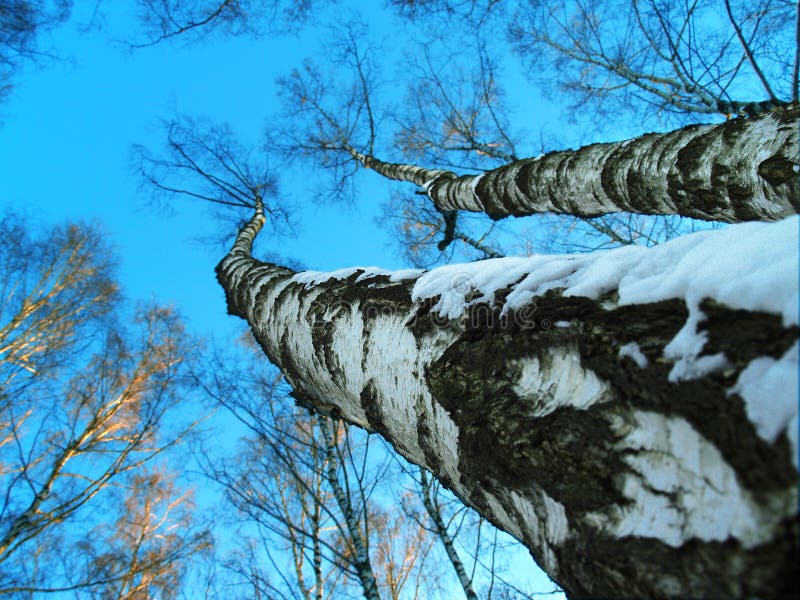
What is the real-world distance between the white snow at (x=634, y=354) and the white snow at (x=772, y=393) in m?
0.13

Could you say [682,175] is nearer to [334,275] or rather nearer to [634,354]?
[334,275]

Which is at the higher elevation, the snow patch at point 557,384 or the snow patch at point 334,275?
the snow patch at point 334,275

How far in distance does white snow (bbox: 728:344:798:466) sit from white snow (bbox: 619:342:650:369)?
129 millimetres

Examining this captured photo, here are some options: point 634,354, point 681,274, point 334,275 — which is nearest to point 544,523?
point 634,354

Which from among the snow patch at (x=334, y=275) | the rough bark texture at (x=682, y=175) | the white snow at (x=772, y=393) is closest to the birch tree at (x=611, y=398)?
the white snow at (x=772, y=393)

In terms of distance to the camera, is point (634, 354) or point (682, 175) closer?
point (634, 354)

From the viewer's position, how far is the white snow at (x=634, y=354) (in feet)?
1.93

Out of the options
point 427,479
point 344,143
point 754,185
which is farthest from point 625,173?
point 344,143

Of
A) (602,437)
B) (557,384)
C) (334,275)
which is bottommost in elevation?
(602,437)

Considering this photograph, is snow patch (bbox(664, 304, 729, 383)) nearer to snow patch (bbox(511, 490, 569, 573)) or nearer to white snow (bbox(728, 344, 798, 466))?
white snow (bbox(728, 344, 798, 466))

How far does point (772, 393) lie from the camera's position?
428 millimetres

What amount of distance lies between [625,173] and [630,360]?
6.91 ft

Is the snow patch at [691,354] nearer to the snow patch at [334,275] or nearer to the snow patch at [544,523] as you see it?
the snow patch at [544,523]

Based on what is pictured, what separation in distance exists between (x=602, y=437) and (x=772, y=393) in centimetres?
21
